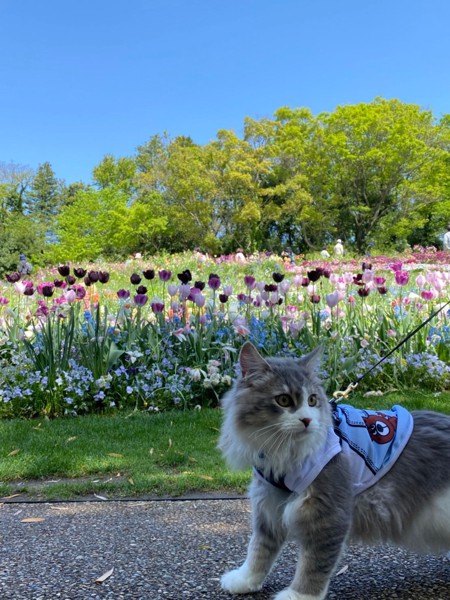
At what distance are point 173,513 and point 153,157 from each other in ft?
142

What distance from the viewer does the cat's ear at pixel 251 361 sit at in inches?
87.8

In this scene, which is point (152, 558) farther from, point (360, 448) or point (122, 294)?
point (122, 294)

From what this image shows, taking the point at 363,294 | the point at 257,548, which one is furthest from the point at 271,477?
the point at 363,294

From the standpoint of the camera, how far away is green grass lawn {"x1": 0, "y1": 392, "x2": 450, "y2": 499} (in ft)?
12.4

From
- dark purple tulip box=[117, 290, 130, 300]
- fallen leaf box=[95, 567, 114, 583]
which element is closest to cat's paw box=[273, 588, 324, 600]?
fallen leaf box=[95, 567, 114, 583]

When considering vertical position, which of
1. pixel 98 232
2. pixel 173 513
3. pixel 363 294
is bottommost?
pixel 173 513

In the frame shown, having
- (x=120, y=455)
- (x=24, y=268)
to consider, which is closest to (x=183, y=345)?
(x=120, y=455)

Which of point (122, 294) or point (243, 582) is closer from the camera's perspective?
point (243, 582)

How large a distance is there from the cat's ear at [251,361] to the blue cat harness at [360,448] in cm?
38

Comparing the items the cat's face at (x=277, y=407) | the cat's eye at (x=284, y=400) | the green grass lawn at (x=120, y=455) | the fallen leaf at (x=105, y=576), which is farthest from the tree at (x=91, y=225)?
the cat's eye at (x=284, y=400)

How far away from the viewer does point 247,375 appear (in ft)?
7.40

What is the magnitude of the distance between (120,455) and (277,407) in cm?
263

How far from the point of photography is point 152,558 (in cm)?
269

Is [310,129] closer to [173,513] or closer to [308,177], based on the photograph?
[308,177]
